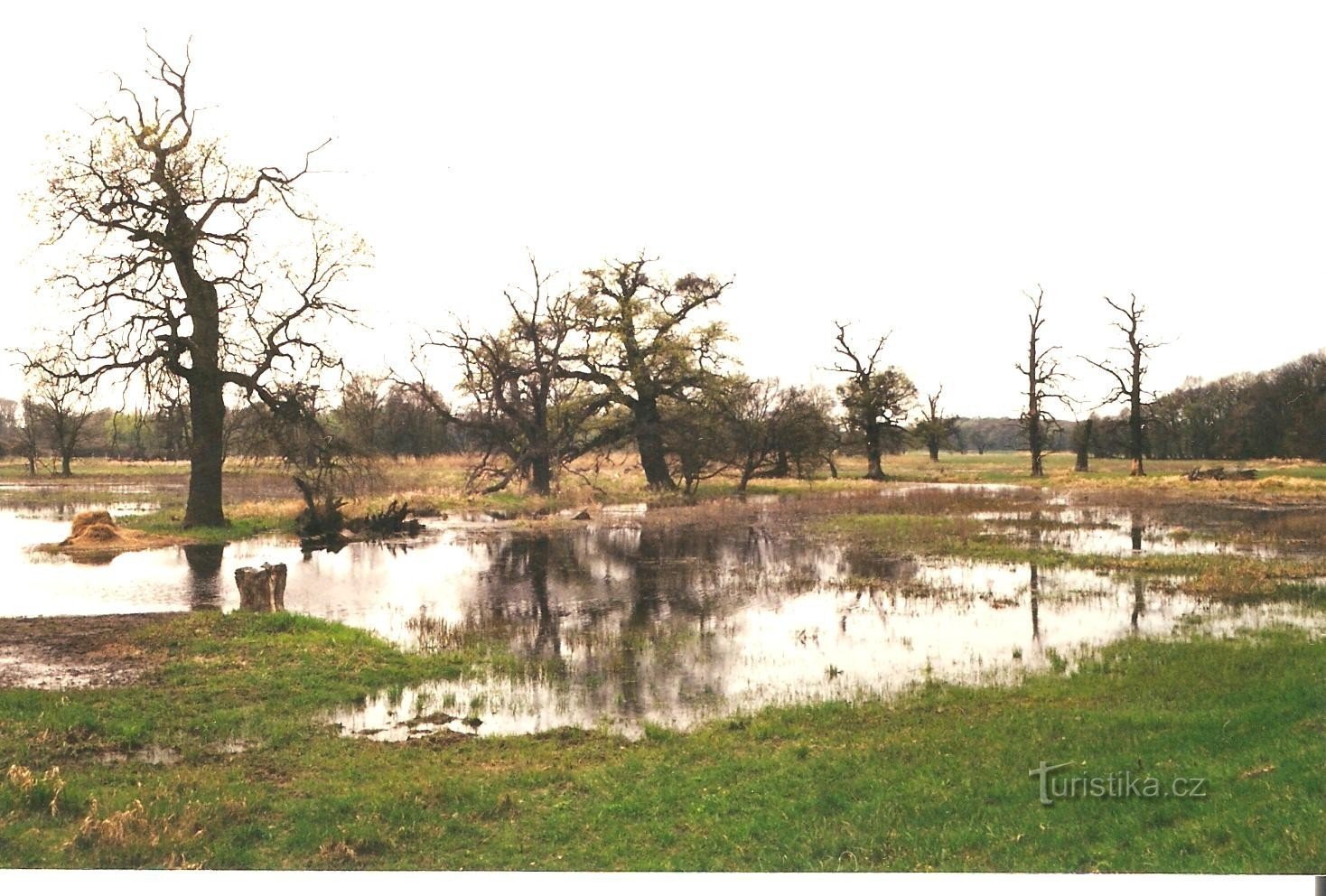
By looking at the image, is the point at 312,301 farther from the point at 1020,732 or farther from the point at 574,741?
the point at 1020,732

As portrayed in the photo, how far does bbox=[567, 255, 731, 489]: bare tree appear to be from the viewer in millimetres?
19266

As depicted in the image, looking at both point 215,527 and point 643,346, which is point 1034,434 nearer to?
point 643,346

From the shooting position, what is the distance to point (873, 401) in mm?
39781

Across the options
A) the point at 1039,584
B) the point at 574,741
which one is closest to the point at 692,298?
the point at 1039,584

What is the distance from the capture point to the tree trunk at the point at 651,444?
880 inches

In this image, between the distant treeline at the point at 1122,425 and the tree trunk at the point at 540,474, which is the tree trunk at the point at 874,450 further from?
the distant treeline at the point at 1122,425

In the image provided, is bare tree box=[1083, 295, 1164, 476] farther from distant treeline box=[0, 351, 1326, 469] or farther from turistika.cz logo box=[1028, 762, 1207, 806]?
turistika.cz logo box=[1028, 762, 1207, 806]

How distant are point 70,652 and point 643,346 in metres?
14.4

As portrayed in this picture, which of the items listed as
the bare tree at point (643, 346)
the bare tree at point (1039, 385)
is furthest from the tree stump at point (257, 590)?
the bare tree at point (1039, 385)

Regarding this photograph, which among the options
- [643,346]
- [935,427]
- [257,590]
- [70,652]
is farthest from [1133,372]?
[935,427]

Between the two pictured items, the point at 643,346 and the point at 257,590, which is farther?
the point at 643,346

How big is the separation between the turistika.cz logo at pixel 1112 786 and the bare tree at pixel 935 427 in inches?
528

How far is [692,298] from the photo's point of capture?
18203mm

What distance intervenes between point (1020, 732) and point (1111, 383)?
1020cm
